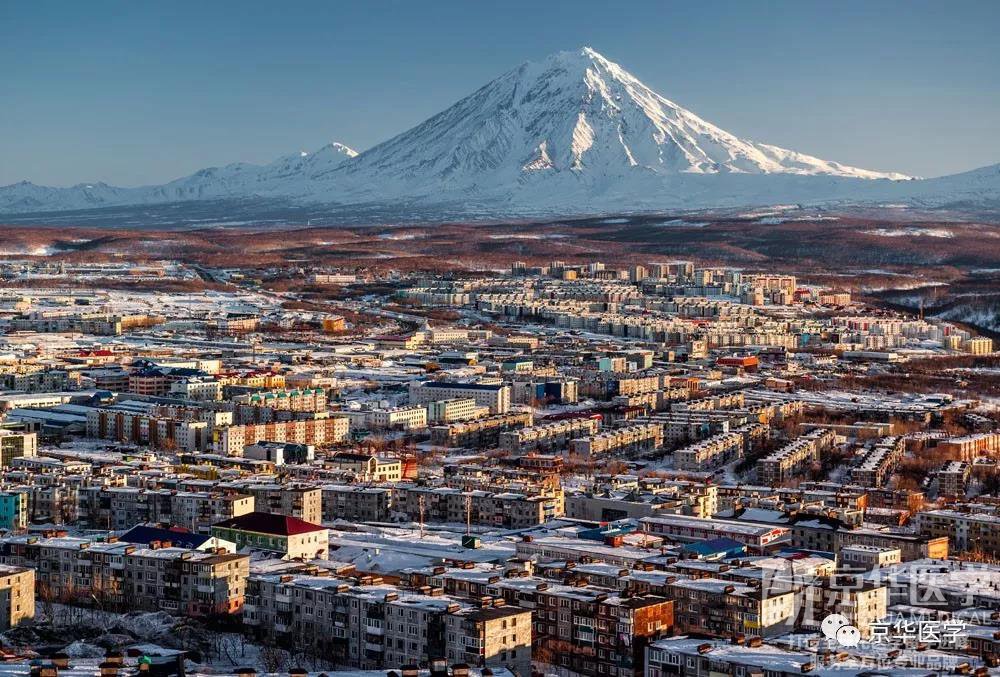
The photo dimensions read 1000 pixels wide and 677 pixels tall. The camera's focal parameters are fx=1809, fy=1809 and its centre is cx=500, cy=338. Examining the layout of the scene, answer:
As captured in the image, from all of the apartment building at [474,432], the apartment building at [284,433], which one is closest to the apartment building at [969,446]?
the apartment building at [474,432]

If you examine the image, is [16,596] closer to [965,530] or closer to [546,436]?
[965,530]

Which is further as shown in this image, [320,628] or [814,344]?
[814,344]

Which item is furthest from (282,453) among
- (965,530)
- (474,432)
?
(965,530)

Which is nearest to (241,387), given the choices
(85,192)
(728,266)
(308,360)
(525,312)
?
(308,360)

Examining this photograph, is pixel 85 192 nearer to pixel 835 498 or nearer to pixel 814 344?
pixel 814 344

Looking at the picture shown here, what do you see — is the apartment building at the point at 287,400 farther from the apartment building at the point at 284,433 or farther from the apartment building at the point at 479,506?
the apartment building at the point at 479,506

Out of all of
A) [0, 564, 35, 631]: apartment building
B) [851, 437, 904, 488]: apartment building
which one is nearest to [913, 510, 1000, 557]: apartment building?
[851, 437, 904, 488]: apartment building
